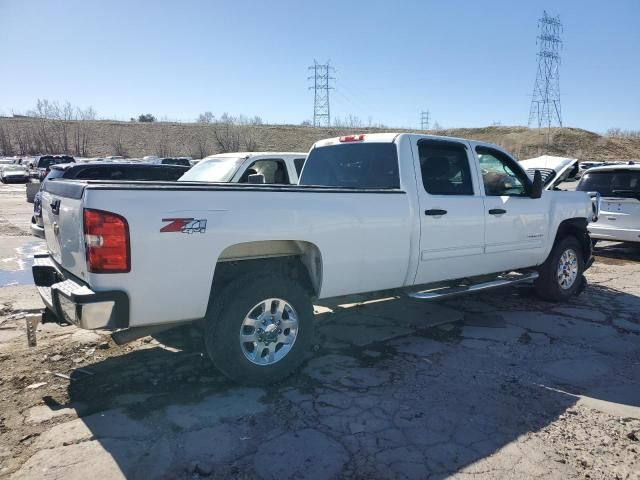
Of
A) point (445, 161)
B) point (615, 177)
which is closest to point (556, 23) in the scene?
point (615, 177)

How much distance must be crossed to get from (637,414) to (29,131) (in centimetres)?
8842

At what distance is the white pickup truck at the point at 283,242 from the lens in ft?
10.8

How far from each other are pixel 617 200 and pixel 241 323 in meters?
8.86

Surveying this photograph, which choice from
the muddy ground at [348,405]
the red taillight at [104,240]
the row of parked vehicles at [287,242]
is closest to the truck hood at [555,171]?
the row of parked vehicles at [287,242]

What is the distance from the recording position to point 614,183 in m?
10.1

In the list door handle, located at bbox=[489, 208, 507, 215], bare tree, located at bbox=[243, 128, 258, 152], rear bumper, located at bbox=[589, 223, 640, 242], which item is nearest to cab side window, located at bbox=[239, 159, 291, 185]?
door handle, located at bbox=[489, 208, 507, 215]

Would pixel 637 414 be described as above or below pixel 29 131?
below

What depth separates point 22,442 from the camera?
3201mm

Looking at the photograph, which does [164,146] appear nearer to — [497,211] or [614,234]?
[614,234]

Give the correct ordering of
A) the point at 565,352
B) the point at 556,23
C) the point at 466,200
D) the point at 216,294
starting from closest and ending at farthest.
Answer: the point at 216,294, the point at 565,352, the point at 466,200, the point at 556,23

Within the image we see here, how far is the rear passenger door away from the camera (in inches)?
194

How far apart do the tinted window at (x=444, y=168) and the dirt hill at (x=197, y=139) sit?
6978 centimetres

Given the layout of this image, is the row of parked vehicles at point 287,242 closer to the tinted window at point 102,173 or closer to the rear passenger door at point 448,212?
the rear passenger door at point 448,212

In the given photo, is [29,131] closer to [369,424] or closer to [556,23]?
[556,23]
